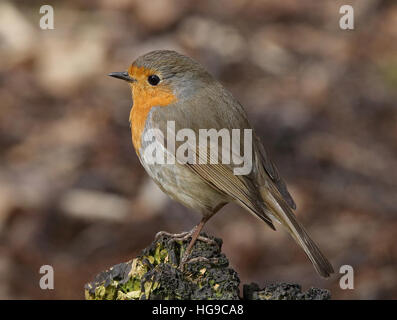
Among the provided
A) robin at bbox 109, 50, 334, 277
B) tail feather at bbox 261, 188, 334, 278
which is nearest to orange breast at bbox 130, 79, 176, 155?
robin at bbox 109, 50, 334, 277

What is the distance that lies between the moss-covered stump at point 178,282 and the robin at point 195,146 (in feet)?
0.61

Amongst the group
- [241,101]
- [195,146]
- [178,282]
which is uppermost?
[241,101]

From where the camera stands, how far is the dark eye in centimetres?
352

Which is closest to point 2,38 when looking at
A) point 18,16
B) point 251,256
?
point 18,16

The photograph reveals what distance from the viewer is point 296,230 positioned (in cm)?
319

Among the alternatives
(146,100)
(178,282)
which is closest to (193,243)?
(178,282)

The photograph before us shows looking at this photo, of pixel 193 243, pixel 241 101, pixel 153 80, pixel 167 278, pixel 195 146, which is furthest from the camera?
pixel 241 101

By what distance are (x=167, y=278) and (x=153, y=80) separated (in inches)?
50.5

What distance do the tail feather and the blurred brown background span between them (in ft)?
5.97

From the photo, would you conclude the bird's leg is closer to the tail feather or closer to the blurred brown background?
the tail feather

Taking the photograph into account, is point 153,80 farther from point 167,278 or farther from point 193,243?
point 167,278

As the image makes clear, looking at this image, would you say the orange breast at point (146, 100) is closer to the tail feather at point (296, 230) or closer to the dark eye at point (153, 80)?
the dark eye at point (153, 80)

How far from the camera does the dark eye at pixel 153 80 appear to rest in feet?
11.6

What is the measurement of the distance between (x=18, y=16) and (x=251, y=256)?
3.52m
